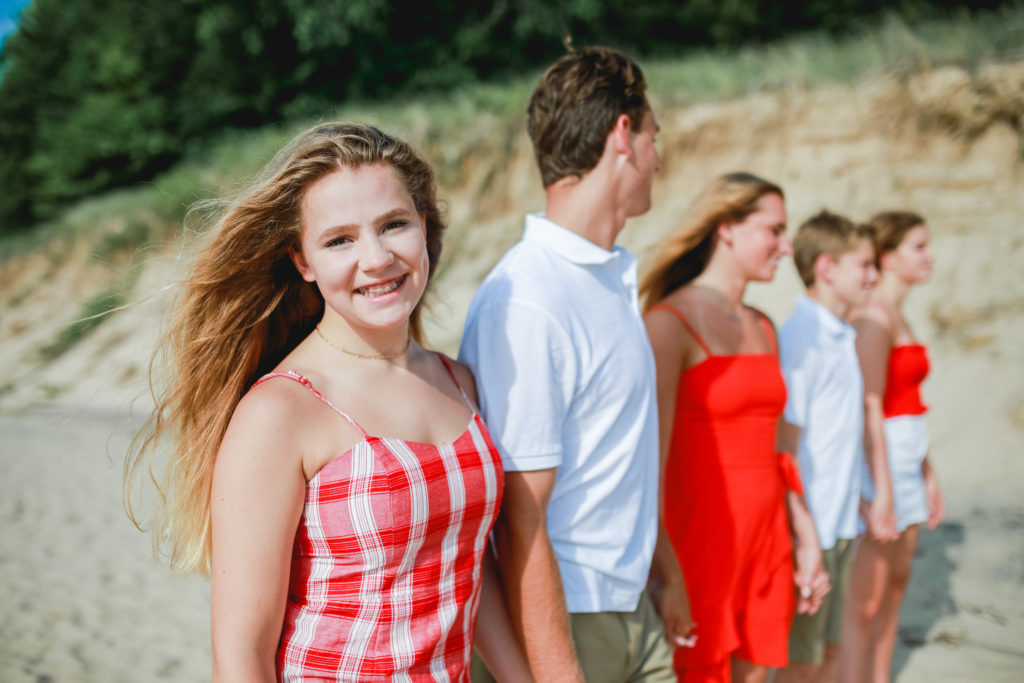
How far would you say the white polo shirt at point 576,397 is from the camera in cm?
177

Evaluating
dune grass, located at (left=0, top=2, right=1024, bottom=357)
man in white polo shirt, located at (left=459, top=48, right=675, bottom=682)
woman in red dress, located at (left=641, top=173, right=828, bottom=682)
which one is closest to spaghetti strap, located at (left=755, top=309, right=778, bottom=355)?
woman in red dress, located at (left=641, top=173, right=828, bottom=682)

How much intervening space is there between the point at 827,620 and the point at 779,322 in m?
7.02

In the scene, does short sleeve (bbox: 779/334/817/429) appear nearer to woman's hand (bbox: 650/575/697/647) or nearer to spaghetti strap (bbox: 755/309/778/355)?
spaghetti strap (bbox: 755/309/778/355)

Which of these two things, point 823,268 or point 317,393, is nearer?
point 317,393

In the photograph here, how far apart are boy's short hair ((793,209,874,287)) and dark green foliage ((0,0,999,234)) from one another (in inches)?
665

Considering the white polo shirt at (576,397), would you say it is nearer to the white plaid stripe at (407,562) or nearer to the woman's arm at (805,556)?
the white plaid stripe at (407,562)

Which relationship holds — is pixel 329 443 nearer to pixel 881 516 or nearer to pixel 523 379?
pixel 523 379

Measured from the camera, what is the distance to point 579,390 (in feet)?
6.18

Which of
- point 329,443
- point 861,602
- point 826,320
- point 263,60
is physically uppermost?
point 263,60

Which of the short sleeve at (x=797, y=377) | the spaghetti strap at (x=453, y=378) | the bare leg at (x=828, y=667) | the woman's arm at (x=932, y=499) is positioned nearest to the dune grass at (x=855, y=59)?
the woman's arm at (x=932, y=499)

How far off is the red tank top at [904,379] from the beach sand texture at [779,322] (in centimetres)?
151

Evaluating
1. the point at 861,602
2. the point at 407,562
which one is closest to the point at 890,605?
the point at 861,602

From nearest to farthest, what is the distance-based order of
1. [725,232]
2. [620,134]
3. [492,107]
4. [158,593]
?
[620,134] < [725,232] < [158,593] < [492,107]

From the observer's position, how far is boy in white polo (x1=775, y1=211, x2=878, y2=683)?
302 cm
